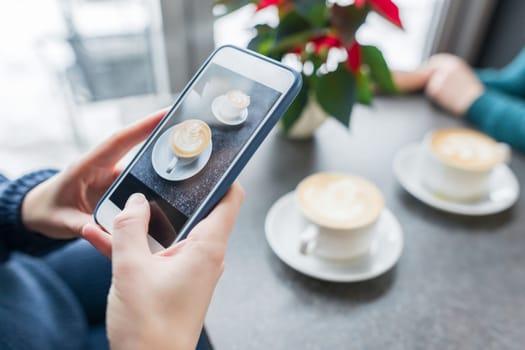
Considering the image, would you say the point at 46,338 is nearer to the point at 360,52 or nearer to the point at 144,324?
the point at 144,324

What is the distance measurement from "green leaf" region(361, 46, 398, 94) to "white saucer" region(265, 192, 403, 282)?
0.19 meters

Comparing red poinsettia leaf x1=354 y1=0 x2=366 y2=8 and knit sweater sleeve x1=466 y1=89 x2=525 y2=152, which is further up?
red poinsettia leaf x1=354 y1=0 x2=366 y2=8

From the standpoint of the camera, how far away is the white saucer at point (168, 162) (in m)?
0.35

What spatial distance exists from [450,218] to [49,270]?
524 millimetres

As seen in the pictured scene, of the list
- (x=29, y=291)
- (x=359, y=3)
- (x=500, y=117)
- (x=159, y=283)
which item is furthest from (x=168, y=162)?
(x=500, y=117)

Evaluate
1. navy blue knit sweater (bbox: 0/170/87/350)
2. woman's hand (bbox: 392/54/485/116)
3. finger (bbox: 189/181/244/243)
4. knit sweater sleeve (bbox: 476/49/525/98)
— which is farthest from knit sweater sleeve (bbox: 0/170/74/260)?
knit sweater sleeve (bbox: 476/49/525/98)

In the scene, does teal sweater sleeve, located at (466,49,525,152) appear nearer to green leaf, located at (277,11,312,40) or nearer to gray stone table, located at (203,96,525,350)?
gray stone table, located at (203,96,525,350)

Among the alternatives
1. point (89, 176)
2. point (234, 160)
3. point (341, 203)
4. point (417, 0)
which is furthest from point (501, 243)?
point (417, 0)

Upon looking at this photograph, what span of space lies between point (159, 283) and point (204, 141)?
13 cm

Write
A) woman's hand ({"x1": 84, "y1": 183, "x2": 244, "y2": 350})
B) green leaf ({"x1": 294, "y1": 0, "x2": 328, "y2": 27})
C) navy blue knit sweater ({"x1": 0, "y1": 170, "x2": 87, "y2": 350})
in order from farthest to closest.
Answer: green leaf ({"x1": 294, "y1": 0, "x2": 328, "y2": 27})
navy blue knit sweater ({"x1": 0, "y1": 170, "x2": 87, "y2": 350})
woman's hand ({"x1": 84, "y1": 183, "x2": 244, "y2": 350})

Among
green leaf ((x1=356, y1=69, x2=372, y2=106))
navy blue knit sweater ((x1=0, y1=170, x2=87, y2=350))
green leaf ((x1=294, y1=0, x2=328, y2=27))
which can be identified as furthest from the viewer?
green leaf ((x1=356, y1=69, x2=372, y2=106))

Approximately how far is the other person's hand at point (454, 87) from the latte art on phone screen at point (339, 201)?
0.41 meters

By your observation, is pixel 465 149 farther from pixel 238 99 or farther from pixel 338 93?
pixel 238 99

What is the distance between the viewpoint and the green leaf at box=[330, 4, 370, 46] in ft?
1.65
